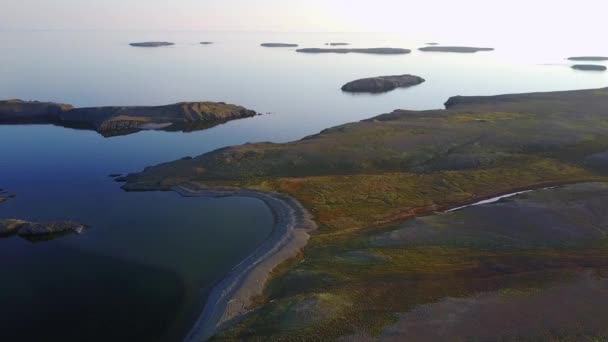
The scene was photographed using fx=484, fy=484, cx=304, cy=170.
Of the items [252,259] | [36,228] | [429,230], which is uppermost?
[36,228]

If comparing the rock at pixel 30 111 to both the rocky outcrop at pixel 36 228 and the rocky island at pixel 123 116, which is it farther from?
the rocky outcrop at pixel 36 228

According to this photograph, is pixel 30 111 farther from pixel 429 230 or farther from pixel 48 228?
pixel 429 230

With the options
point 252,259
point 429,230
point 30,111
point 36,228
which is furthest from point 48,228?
point 30,111

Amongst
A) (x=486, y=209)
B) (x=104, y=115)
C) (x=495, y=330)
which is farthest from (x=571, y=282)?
(x=104, y=115)

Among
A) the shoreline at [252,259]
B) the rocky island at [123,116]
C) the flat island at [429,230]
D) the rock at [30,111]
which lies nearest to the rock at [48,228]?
the flat island at [429,230]

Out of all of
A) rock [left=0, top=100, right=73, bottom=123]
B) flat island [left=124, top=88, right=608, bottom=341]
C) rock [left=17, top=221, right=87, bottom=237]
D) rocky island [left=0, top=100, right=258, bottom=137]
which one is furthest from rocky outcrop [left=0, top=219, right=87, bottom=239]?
rock [left=0, top=100, right=73, bottom=123]

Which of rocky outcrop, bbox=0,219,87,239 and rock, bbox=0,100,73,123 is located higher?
rock, bbox=0,100,73,123

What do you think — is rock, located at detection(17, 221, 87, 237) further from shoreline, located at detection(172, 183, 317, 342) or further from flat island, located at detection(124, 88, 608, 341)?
shoreline, located at detection(172, 183, 317, 342)
